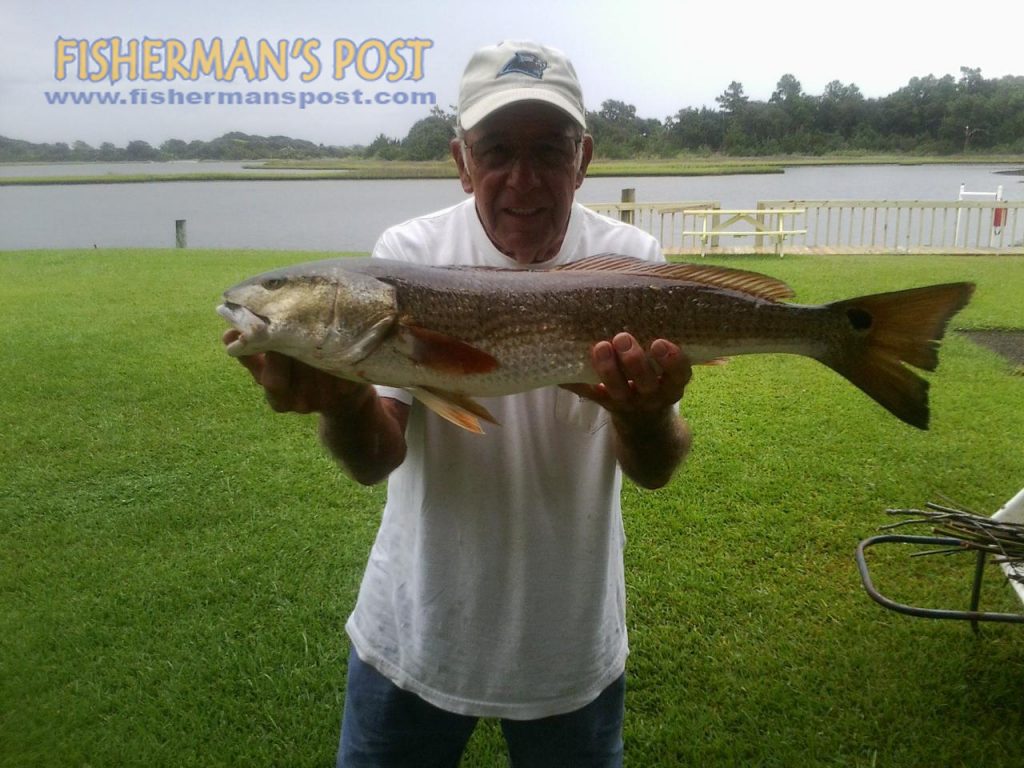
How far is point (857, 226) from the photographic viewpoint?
25.3m

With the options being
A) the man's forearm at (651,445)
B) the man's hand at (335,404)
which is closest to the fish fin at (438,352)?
the man's hand at (335,404)

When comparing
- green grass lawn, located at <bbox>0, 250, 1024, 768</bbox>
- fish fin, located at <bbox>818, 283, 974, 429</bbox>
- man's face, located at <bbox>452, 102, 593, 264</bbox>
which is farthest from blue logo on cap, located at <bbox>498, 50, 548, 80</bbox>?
green grass lawn, located at <bbox>0, 250, 1024, 768</bbox>

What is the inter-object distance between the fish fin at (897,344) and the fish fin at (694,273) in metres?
0.20

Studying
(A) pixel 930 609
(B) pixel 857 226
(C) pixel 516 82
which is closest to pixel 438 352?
(C) pixel 516 82

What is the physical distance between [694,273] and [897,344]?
1.98ft

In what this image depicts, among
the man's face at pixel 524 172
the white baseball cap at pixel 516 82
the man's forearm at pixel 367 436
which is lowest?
the man's forearm at pixel 367 436

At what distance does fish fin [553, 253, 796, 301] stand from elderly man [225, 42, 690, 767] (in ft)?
0.71

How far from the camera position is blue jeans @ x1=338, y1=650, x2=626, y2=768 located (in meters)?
2.31

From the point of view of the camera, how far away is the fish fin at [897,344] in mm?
2158

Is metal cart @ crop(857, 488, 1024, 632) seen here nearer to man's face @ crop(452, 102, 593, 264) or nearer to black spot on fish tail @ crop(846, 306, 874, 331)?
black spot on fish tail @ crop(846, 306, 874, 331)

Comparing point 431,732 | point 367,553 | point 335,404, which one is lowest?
point 367,553

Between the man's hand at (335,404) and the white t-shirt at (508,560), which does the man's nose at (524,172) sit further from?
the man's hand at (335,404)

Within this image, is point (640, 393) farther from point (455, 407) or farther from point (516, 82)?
point (516, 82)

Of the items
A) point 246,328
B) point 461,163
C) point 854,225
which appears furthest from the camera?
point 854,225
